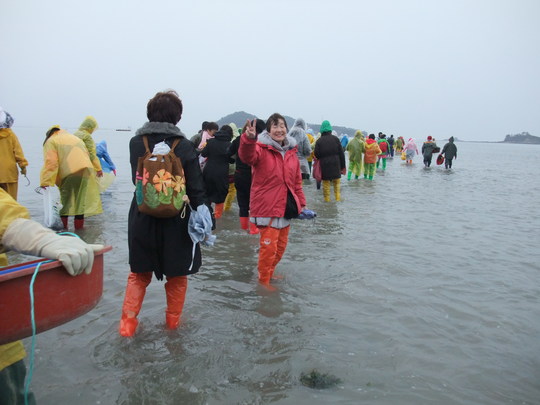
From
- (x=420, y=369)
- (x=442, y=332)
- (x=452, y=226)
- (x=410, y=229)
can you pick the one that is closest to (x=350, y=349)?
(x=420, y=369)

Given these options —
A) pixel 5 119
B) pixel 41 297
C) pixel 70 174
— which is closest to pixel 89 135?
pixel 70 174

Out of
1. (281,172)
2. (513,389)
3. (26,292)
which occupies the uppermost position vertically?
(281,172)

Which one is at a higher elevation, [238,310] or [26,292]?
[26,292]

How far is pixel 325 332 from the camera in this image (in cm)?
376

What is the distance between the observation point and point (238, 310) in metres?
4.18

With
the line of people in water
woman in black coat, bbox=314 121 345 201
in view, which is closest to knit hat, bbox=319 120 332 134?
woman in black coat, bbox=314 121 345 201

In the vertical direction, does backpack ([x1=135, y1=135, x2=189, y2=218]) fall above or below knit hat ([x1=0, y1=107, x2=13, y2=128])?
below

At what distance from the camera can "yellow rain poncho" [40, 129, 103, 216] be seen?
20.6 feet

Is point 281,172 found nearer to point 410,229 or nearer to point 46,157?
point 46,157

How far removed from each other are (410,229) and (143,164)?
6275 mm

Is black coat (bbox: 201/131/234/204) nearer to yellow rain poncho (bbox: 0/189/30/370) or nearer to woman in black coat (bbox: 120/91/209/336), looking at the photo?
woman in black coat (bbox: 120/91/209/336)

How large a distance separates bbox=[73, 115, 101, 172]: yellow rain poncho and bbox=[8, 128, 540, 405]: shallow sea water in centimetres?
131

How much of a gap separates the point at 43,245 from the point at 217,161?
214 inches

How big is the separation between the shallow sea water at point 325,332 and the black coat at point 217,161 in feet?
2.95
